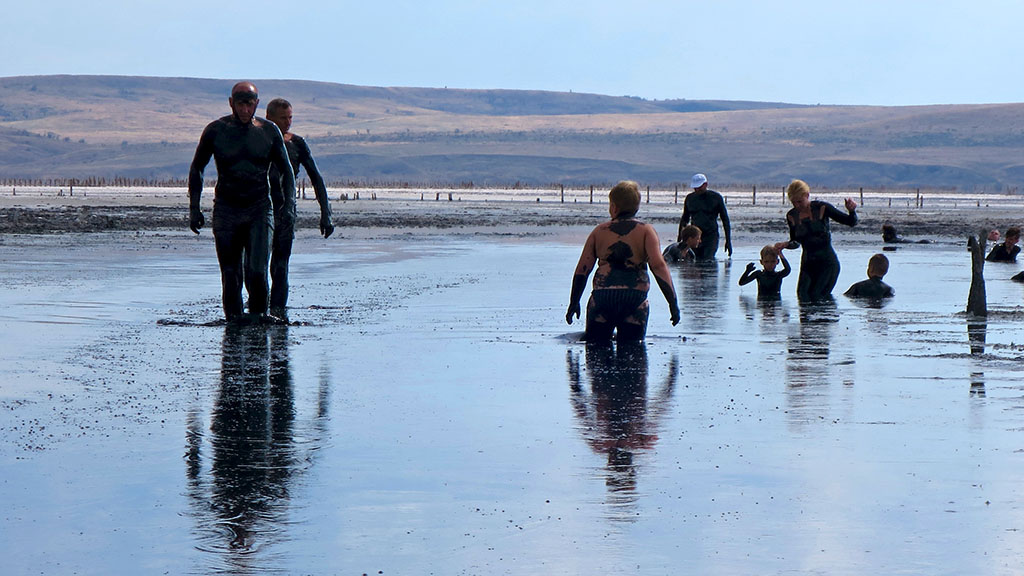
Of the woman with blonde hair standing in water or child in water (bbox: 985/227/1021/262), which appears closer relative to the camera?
the woman with blonde hair standing in water

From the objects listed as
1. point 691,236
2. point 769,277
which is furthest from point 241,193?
point 691,236

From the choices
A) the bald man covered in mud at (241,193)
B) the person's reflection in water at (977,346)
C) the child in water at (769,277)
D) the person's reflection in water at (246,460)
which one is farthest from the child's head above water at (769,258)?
the person's reflection in water at (246,460)

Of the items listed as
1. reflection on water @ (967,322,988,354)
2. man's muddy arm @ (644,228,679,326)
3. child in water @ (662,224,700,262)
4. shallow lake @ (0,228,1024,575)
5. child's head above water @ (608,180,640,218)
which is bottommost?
shallow lake @ (0,228,1024,575)

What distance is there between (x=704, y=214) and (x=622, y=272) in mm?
12433

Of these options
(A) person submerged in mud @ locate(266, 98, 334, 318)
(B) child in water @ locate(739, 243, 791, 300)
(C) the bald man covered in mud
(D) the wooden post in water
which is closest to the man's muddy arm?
(C) the bald man covered in mud

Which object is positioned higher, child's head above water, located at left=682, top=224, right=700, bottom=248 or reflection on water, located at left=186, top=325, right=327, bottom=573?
child's head above water, located at left=682, top=224, right=700, bottom=248

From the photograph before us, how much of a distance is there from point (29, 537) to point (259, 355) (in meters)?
5.73

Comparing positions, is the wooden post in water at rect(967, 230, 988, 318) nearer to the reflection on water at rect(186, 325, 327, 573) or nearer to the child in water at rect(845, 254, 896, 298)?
the child in water at rect(845, 254, 896, 298)

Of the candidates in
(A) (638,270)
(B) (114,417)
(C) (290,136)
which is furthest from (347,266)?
(B) (114,417)

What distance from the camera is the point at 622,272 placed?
39.2 ft

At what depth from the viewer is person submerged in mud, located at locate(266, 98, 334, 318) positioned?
14.2 metres

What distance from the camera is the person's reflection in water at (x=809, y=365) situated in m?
9.05

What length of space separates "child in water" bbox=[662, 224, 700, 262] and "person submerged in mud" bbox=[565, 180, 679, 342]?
12.4 meters

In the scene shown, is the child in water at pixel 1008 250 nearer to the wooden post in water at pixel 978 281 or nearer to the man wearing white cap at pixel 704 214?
the man wearing white cap at pixel 704 214
